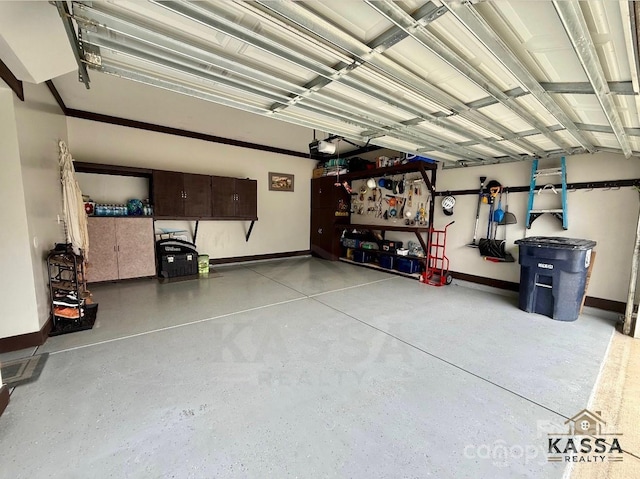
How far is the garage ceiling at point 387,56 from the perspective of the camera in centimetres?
134

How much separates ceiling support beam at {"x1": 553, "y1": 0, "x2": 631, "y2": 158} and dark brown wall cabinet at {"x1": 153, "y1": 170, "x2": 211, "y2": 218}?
19.2ft

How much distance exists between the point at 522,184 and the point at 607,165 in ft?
3.24

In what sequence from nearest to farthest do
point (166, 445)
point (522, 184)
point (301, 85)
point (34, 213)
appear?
point (166, 445)
point (301, 85)
point (34, 213)
point (522, 184)

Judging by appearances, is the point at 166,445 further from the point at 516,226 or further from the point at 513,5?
the point at 516,226

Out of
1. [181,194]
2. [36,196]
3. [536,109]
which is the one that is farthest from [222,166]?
[536,109]

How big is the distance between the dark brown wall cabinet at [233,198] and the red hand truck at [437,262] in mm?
4196

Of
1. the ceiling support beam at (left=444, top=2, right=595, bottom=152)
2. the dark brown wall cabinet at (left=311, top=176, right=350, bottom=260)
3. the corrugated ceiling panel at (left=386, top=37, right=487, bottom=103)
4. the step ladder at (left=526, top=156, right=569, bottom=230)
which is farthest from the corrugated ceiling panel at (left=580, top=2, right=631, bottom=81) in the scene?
the dark brown wall cabinet at (left=311, top=176, right=350, bottom=260)

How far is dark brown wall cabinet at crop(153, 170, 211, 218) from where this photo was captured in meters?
5.23

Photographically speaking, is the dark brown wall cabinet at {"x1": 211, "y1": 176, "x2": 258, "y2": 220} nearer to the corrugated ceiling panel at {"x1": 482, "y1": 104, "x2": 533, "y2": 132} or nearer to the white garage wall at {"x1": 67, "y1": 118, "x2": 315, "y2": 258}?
the white garage wall at {"x1": 67, "y1": 118, "x2": 315, "y2": 258}

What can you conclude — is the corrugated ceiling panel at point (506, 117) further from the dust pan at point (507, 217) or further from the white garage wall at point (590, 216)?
the dust pan at point (507, 217)

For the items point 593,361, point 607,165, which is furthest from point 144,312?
point 607,165

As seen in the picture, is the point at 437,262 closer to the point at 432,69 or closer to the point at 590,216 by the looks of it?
the point at 590,216

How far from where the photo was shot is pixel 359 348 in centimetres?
268

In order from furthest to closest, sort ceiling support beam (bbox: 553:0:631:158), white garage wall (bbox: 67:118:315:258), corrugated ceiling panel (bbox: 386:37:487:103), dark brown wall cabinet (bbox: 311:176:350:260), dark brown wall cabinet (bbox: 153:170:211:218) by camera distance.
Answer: dark brown wall cabinet (bbox: 311:176:350:260)
dark brown wall cabinet (bbox: 153:170:211:218)
white garage wall (bbox: 67:118:315:258)
corrugated ceiling panel (bbox: 386:37:487:103)
ceiling support beam (bbox: 553:0:631:158)
